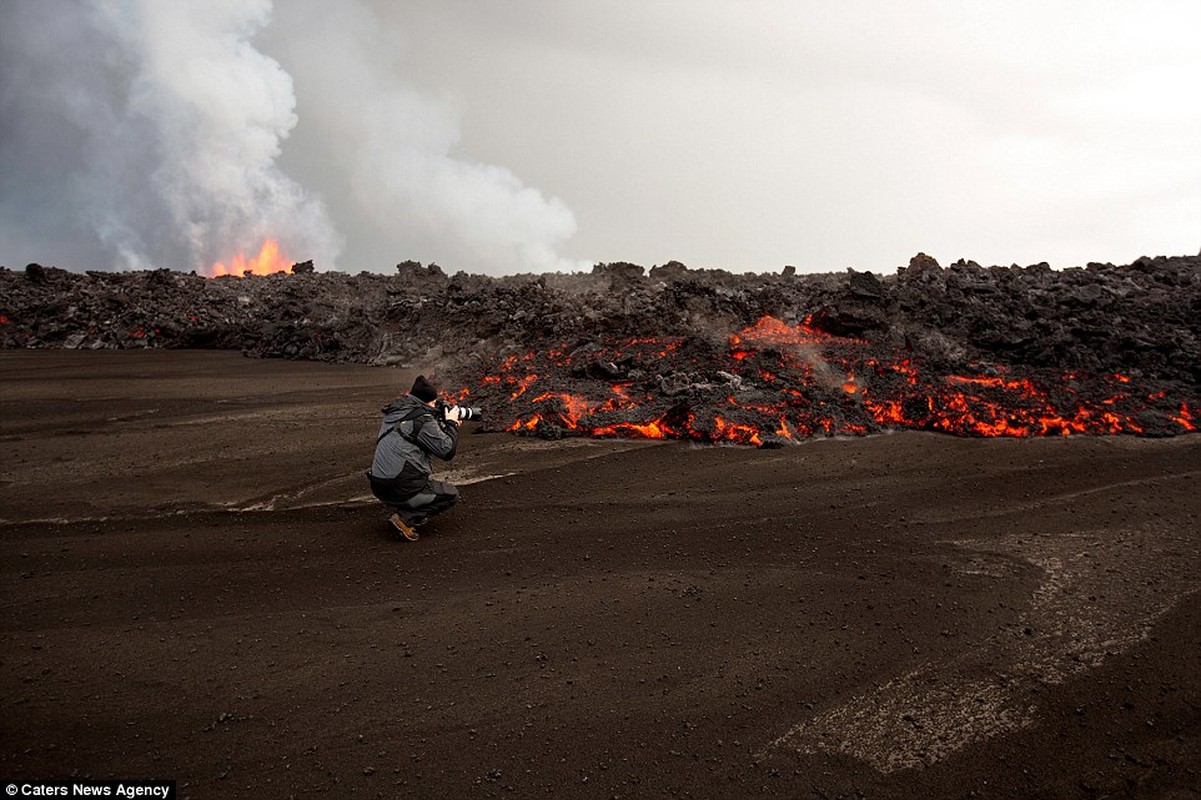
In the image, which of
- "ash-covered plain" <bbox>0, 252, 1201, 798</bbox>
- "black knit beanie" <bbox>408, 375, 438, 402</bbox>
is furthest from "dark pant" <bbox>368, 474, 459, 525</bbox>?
"black knit beanie" <bbox>408, 375, 438, 402</bbox>

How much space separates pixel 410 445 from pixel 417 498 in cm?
57

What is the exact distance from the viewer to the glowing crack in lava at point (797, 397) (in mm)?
10281

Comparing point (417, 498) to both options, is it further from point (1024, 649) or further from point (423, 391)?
point (1024, 649)

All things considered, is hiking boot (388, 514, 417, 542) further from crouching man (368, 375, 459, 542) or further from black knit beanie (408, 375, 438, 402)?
black knit beanie (408, 375, 438, 402)

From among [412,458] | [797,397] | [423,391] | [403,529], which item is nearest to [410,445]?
[412,458]

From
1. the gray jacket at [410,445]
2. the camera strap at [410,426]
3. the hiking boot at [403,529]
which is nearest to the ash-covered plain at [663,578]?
the hiking boot at [403,529]

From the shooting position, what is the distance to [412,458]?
21.4 ft

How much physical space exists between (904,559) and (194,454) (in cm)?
980

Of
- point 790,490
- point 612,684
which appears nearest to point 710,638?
point 612,684

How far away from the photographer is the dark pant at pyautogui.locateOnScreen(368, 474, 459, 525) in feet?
21.6

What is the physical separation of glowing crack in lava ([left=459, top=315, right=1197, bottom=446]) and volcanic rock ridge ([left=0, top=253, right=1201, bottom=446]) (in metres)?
0.04

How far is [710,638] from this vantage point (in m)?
5.08

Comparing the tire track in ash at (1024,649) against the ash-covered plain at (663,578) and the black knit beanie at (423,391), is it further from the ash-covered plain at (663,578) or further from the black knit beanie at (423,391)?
the black knit beanie at (423,391)

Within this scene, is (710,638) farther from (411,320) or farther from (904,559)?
(411,320)
